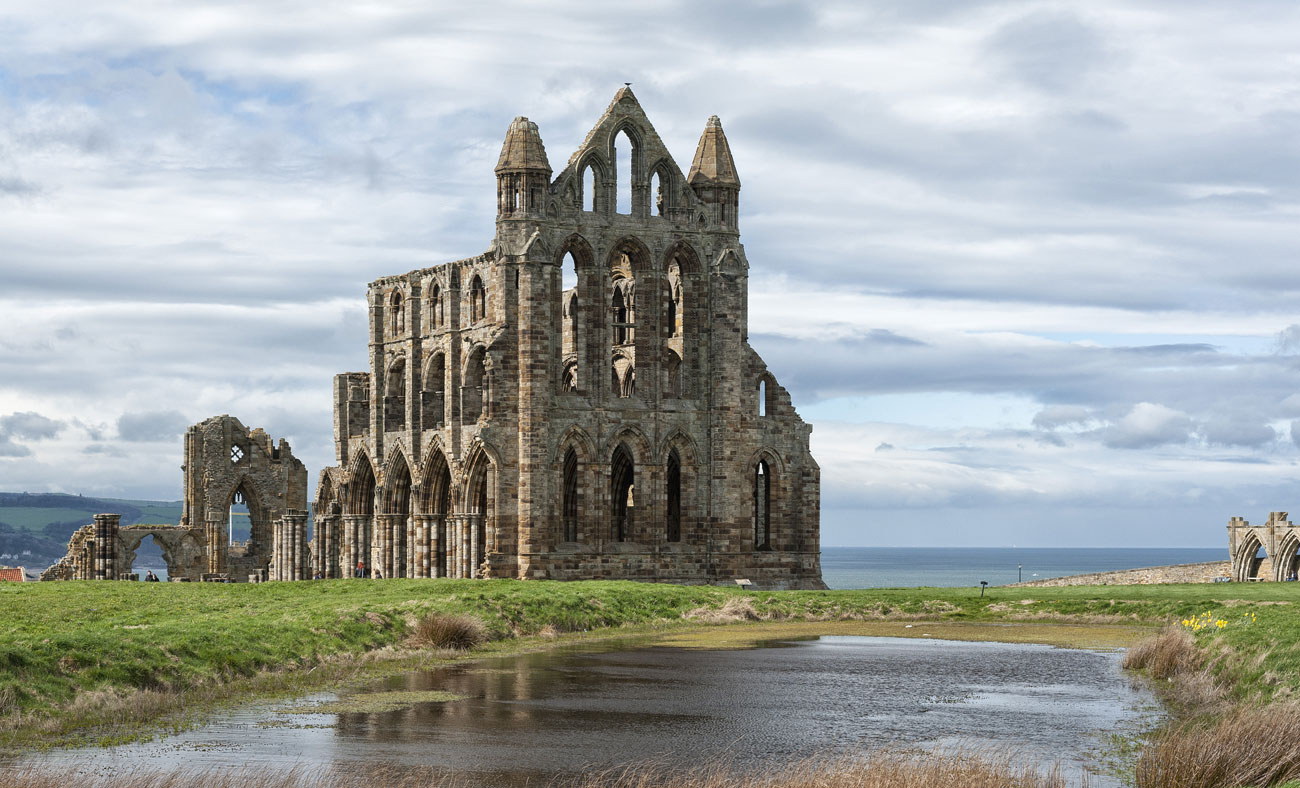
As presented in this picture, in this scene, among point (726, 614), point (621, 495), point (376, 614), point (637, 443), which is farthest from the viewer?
point (621, 495)

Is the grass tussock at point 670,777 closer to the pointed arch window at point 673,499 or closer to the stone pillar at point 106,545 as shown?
the pointed arch window at point 673,499

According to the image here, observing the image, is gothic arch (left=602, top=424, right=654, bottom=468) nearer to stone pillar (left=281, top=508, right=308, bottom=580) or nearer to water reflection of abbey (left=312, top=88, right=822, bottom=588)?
water reflection of abbey (left=312, top=88, right=822, bottom=588)

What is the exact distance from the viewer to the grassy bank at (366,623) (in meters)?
28.5

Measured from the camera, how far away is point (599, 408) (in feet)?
230

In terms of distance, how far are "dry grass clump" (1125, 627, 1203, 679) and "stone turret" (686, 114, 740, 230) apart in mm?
38772

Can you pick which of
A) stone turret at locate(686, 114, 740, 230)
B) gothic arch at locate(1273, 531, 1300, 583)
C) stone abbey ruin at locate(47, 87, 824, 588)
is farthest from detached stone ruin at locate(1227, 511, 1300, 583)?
stone turret at locate(686, 114, 740, 230)

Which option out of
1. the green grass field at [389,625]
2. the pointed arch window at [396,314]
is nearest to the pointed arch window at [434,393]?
the pointed arch window at [396,314]

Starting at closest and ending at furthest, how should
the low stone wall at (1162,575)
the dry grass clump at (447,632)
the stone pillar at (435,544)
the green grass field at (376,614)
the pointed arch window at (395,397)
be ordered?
the green grass field at (376,614)
the dry grass clump at (447,632)
the stone pillar at (435,544)
the pointed arch window at (395,397)
the low stone wall at (1162,575)

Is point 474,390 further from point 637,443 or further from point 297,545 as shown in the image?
point 297,545

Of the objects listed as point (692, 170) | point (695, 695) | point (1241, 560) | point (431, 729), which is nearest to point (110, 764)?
point (431, 729)

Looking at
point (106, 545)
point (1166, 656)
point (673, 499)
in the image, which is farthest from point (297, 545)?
point (1166, 656)

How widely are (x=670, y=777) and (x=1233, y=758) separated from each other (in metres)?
A: 7.12

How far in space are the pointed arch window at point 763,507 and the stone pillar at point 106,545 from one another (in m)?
27.9

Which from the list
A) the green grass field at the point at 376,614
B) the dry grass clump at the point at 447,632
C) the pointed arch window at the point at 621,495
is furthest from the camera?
the pointed arch window at the point at 621,495
